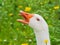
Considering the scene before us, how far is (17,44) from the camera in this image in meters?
4.40

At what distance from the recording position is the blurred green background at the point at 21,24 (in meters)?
4.50

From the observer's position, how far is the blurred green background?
4500mm

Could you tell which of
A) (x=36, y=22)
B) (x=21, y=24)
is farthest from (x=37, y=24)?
(x=21, y=24)

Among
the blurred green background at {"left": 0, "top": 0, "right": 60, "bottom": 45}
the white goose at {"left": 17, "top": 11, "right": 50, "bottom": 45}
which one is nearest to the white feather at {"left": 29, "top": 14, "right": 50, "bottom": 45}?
the white goose at {"left": 17, "top": 11, "right": 50, "bottom": 45}

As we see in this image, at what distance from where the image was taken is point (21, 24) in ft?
16.0

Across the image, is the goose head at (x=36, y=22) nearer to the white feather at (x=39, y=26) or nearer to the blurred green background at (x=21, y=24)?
the white feather at (x=39, y=26)

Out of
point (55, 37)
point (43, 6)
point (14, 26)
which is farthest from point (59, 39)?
point (43, 6)

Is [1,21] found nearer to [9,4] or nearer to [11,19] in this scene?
[11,19]

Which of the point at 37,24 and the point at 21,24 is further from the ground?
the point at 37,24

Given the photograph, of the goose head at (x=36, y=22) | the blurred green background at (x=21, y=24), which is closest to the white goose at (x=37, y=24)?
the goose head at (x=36, y=22)

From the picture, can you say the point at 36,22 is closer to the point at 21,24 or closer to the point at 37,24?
the point at 37,24

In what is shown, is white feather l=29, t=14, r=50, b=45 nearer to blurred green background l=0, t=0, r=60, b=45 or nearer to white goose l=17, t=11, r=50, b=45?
white goose l=17, t=11, r=50, b=45

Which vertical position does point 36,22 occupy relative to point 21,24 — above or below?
above

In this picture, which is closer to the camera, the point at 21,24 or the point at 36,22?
the point at 36,22
